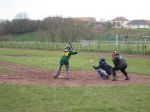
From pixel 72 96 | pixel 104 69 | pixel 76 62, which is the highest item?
pixel 104 69

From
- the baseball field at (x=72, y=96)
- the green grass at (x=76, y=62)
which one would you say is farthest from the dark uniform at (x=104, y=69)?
the green grass at (x=76, y=62)

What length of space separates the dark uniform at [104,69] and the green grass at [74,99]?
303 cm

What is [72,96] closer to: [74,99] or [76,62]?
[74,99]

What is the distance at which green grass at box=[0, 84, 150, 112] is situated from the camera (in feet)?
34.4

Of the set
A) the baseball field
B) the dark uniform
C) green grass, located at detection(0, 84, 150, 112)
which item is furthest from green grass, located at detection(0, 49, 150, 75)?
green grass, located at detection(0, 84, 150, 112)

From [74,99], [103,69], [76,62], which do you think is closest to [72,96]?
[74,99]

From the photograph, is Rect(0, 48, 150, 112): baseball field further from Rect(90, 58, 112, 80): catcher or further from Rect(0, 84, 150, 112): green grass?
Rect(90, 58, 112, 80): catcher

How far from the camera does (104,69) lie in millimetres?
18219

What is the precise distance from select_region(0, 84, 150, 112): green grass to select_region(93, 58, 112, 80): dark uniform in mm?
3031

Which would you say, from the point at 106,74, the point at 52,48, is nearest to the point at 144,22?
the point at 52,48

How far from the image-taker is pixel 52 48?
5581 cm

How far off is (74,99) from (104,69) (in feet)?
21.6

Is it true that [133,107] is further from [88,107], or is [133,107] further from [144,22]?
[144,22]

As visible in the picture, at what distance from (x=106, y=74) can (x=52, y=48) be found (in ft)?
126
